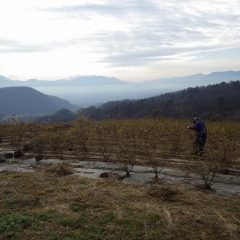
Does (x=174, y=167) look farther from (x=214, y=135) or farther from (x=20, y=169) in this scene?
(x=214, y=135)

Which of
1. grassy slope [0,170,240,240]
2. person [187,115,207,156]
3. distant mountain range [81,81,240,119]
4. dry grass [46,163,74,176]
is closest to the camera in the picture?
grassy slope [0,170,240,240]

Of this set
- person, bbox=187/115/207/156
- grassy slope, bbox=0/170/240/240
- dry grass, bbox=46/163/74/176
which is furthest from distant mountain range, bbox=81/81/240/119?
grassy slope, bbox=0/170/240/240

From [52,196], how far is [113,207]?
1654mm

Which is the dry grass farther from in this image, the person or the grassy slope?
the person

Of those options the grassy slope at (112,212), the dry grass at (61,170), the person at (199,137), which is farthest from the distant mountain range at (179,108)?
the grassy slope at (112,212)

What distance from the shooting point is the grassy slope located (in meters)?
6.55

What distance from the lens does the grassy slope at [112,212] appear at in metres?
6.55

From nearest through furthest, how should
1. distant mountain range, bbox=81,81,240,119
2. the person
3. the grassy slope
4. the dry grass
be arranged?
1. the grassy slope
2. the dry grass
3. the person
4. distant mountain range, bbox=81,81,240,119

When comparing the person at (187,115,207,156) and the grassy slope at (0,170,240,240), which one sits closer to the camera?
the grassy slope at (0,170,240,240)

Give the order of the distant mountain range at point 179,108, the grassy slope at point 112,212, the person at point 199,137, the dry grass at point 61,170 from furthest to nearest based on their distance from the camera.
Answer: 1. the distant mountain range at point 179,108
2. the person at point 199,137
3. the dry grass at point 61,170
4. the grassy slope at point 112,212

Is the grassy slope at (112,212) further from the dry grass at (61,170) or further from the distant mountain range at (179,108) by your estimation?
the distant mountain range at (179,108)

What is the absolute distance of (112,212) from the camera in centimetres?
739

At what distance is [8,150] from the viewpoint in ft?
54.9

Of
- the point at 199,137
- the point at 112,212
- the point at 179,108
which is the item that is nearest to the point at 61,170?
the point at 112,212
